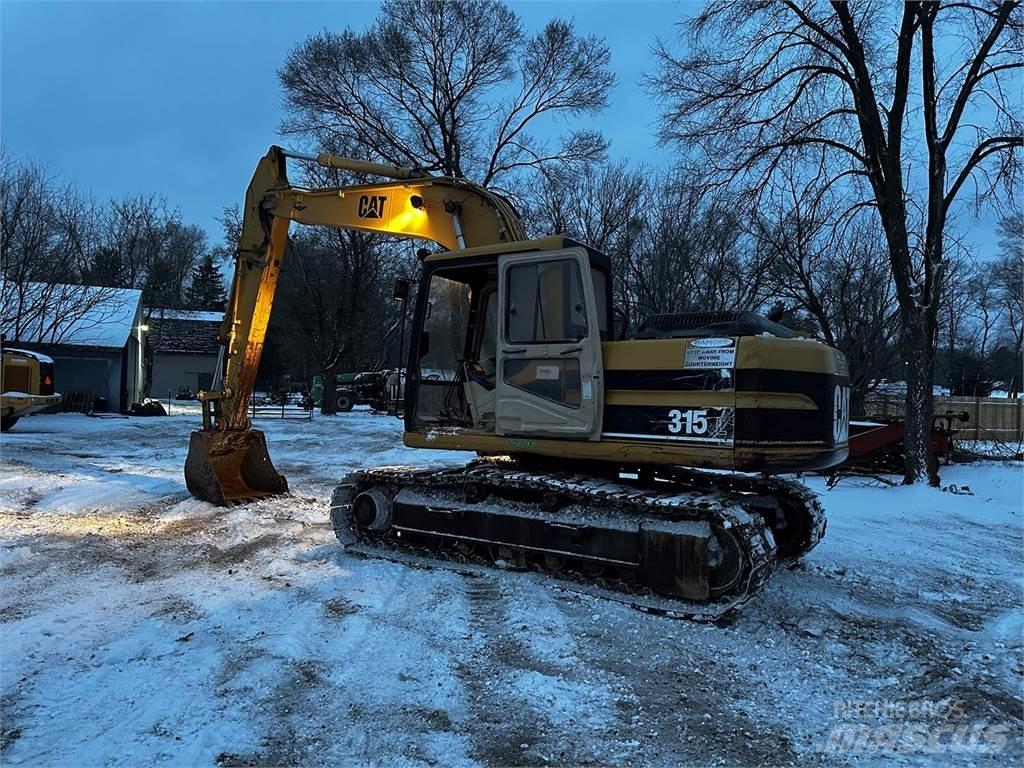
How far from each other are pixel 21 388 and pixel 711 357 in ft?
59.0

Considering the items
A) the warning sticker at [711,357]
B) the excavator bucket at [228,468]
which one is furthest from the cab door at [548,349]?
the excavator bucket at [228,468]

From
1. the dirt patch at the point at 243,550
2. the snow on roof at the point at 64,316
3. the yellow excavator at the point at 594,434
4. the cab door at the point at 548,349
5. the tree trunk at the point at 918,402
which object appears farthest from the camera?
the snow on roof at the point at 64,316

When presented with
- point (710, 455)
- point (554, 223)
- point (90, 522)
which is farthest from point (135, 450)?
point (554, 223)

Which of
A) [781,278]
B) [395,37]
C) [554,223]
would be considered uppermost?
[395,37]

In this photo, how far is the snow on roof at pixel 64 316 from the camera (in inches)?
855

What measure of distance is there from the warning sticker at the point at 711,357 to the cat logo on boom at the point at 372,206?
418cm

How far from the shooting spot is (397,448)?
16.5m

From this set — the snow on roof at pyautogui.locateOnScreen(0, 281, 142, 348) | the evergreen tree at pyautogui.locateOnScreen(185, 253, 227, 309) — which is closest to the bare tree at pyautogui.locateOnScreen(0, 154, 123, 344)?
the snow on roof at pyautogui.locateOnScreen(0, 281, 142, 348)

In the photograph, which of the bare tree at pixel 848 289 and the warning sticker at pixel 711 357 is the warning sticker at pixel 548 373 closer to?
the warning sticker at pixel 711 357

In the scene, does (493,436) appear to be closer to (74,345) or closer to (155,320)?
(74,345)

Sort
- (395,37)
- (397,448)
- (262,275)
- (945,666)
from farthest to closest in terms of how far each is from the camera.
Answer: (395,37) < (397,448) < (262,275) < (945,666)

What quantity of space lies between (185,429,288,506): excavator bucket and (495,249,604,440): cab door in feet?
13.6

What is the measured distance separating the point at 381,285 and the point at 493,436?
28.7 m

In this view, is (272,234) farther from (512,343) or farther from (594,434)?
(594,434)
